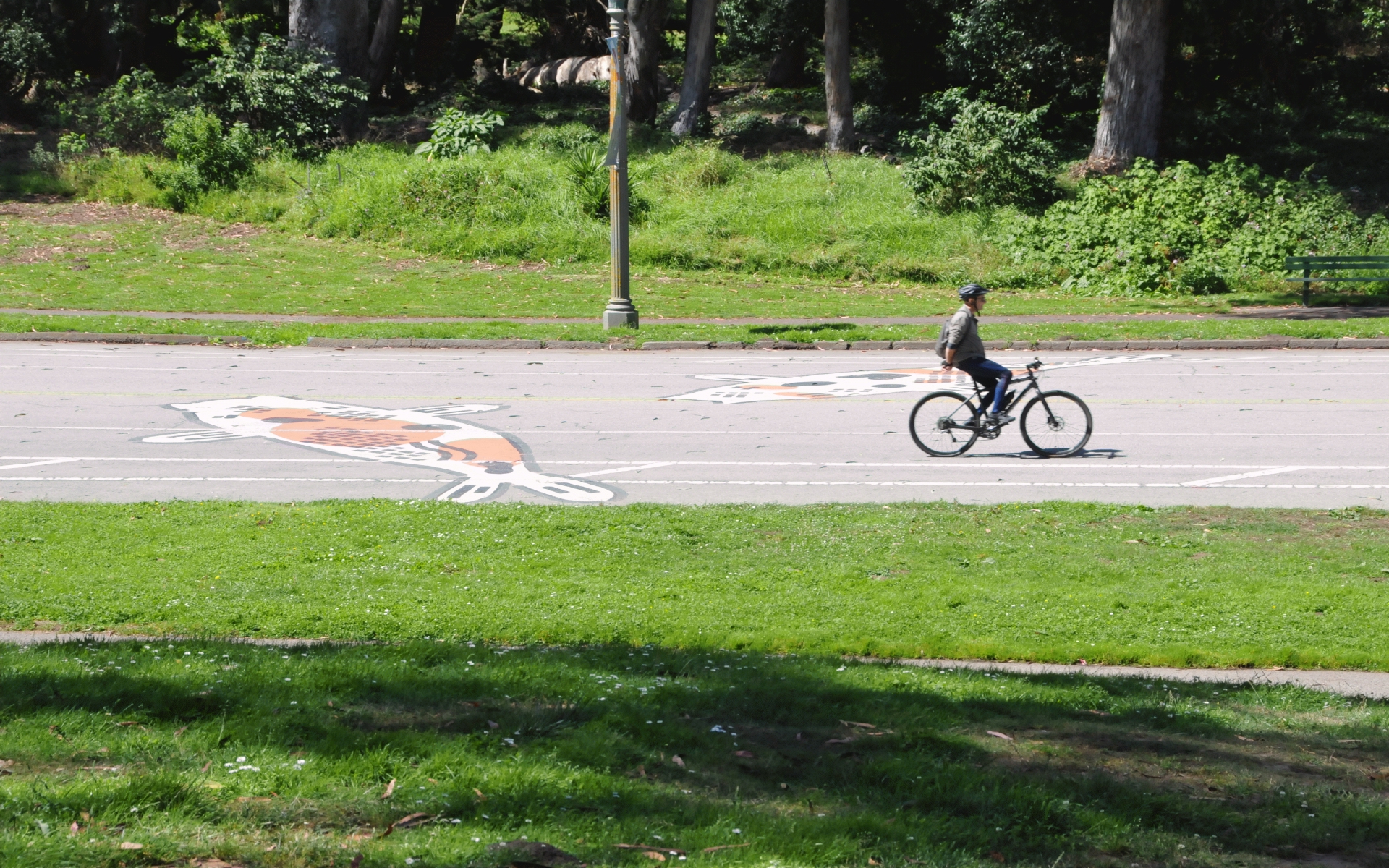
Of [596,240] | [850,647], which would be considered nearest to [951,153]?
[596,240]

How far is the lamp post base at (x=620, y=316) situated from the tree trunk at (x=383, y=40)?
70.6 feet

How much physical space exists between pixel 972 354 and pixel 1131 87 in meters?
22.8

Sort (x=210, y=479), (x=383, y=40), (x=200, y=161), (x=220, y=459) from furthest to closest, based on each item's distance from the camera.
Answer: (x=383, y=40), (x=200, y=161), (x=220, y=459), (x=210, y=479)

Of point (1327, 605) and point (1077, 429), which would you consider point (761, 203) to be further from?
point (1327, 605)

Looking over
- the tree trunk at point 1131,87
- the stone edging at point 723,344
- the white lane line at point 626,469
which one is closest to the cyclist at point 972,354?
the white lane line at point 626,469

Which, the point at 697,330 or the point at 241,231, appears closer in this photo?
the point at 697,330

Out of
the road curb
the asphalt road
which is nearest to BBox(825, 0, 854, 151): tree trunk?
the asphalt road

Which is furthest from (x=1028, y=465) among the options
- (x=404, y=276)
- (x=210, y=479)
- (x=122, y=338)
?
(x=404, y=276)

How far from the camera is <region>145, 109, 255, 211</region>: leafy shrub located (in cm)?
3588

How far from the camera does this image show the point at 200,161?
36062 mm

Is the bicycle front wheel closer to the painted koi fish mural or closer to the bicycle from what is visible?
the bicycle

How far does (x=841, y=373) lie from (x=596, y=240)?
46.0 ft

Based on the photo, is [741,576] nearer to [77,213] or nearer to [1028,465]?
[1028,465]

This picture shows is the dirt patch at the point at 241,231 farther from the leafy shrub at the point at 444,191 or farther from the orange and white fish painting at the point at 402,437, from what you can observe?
the orange and white fish painting at the point at 402,437
